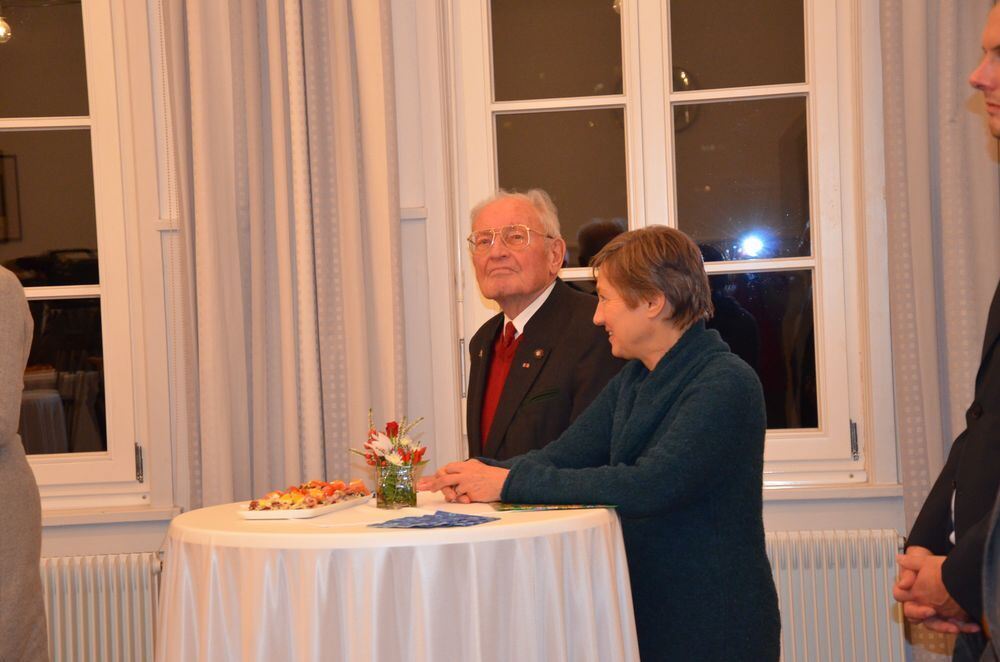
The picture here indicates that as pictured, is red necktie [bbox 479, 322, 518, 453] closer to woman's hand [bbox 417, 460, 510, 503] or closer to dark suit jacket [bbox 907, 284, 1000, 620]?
woman's hand [bbox 417, 460, 510, 503]

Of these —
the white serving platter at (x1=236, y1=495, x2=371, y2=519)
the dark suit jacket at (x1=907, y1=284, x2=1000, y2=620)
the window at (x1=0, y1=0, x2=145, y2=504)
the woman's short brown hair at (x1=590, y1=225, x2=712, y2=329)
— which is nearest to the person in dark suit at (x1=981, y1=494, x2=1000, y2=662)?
the dark suit jacket at (x1=907, y1=284, x2=1000, y2=620)

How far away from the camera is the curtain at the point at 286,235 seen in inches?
137

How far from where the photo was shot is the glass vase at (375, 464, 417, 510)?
7.50ft

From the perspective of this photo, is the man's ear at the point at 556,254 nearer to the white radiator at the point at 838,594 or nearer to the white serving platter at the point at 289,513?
the white serving platter at the point at 289,513

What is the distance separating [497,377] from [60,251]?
1858 mm

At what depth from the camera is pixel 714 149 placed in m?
3.71

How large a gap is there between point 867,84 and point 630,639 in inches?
89.1

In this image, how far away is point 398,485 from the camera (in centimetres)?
229

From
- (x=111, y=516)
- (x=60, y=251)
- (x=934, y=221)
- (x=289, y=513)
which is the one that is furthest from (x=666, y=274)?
(x=60, y=251)

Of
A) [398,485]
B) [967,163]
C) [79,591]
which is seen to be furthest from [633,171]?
[79,591]

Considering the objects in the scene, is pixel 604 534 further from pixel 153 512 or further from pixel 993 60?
pixel 153 512

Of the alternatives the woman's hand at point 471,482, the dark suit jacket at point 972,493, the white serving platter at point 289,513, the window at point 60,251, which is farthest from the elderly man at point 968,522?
the window at point 60,251

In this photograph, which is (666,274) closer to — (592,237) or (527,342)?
(527,342)

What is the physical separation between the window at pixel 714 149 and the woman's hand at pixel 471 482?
142cm
